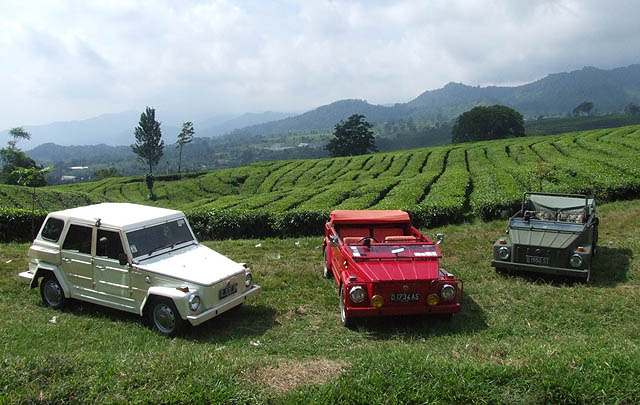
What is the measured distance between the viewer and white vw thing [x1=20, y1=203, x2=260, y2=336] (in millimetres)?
6895

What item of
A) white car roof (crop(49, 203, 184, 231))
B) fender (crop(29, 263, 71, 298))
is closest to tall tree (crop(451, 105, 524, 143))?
white car roof (crop(49, 203, 184, 231))

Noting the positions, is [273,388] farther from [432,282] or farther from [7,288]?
[7,288]

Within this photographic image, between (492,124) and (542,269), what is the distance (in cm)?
7354

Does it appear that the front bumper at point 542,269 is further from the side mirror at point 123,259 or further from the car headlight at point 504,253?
the side mirror at point 123,259

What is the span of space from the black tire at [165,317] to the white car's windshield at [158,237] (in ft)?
3.26

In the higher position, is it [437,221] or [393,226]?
[393,226]

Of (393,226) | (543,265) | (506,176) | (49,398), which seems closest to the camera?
(49,398)

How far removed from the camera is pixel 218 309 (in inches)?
274

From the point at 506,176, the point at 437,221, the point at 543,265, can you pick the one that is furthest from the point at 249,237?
the point at 506,176

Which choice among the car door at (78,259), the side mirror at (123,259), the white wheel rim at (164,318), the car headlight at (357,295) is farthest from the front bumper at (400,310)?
the car door at (78,259)

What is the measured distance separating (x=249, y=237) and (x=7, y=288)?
24.8 ft

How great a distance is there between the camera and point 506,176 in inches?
882

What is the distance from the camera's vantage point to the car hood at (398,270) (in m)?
6.84

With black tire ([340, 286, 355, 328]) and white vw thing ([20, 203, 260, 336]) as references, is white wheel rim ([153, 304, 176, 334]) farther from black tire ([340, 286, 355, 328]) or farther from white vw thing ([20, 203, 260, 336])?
black tire ([340, 286, 355, 328])
